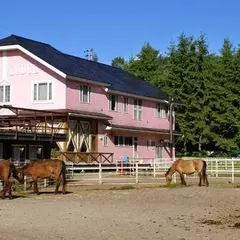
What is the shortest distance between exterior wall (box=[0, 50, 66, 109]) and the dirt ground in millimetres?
17931

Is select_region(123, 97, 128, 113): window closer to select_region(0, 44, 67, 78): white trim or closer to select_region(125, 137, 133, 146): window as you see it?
select_region(125, 137, 133, 146): window

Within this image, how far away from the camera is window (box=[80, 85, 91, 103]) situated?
137ft

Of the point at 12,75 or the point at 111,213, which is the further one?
the point at 12,75

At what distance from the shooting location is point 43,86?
4122 cm

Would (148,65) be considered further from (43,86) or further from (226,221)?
(226,221)

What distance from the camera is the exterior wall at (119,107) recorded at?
40.8 metres

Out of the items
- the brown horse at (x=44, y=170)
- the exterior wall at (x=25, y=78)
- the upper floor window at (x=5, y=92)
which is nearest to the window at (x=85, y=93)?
the exterior wall at (x=25, y=78)

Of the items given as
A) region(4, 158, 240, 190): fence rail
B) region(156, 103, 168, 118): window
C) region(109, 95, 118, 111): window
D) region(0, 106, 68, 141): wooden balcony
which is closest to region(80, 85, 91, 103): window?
region(109, 95, 118, 111): window

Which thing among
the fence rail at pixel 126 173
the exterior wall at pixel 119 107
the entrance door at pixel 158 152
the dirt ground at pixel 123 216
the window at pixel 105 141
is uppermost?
the exterior wall at pixel 119 107

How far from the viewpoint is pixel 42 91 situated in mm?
41281

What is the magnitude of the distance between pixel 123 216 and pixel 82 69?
97.4 ft

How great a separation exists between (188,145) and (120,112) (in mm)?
17609

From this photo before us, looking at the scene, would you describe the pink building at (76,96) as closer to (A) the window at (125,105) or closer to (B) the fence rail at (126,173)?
(A) the window at (125,105)

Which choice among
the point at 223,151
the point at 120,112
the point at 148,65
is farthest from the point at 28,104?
the point at 148,65
